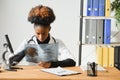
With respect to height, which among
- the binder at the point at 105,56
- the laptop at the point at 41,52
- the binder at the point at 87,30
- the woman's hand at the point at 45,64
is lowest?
the binder at the point at 105,56

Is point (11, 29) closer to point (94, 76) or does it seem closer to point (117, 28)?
point (117, 28)

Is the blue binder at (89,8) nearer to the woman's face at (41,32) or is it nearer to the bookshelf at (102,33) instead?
the bookshelf at (102,33)

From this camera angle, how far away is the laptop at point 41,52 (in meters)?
2.25

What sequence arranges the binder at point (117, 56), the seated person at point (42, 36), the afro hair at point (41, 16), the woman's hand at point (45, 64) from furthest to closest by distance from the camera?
the binder at point (117, 56), the afro hair at point (41, 16), the seated person at point (42, 36), the woman's hand at point (45, 64)

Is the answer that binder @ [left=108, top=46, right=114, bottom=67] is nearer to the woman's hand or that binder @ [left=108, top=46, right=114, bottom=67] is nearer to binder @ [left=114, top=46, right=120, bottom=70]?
binder @ [left=114, top=46, right=120, bottom=70]

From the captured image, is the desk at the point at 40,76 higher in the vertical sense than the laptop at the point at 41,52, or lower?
lower

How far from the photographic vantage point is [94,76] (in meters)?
1.87

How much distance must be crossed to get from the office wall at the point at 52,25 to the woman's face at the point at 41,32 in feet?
4.78

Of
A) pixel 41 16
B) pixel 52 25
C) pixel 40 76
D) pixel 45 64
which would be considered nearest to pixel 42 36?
pixel 41 16

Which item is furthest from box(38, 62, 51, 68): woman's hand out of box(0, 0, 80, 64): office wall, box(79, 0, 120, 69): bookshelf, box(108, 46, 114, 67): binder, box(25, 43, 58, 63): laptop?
box(0, 0, 80, 64): office wall

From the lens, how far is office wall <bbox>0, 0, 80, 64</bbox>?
3.89m

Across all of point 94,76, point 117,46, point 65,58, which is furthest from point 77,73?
point 117,46

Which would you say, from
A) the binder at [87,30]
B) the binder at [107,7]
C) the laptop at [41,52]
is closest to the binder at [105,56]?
the binder at [87,30]

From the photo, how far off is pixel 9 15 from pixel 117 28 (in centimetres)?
170
